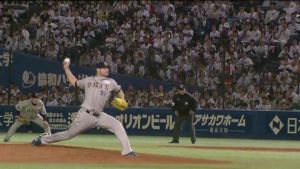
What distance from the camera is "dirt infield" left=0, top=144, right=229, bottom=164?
14.8 m

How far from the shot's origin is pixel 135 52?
2991cm

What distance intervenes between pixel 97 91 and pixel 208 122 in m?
13.5

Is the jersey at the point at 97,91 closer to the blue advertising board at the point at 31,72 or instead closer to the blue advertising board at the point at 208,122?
the blue advertising board at the point at 208,122

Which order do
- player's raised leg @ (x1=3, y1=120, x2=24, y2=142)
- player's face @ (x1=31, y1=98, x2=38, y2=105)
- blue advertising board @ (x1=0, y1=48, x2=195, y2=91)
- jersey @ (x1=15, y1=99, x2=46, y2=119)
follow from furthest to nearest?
1. blue advertising board @ (x1=0, y1=48, x2=195, y2=91)
2. player's face @ (x1=31, y1=98, x2=38, y2=105)
3. jersey @ (x1=15, y1=99, x2=46, y2=119)
4. player's raised leg @ (x1=3, y1=120, x2=24, y2=142)

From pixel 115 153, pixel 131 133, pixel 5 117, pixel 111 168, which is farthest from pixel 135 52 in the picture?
pixel 111 168

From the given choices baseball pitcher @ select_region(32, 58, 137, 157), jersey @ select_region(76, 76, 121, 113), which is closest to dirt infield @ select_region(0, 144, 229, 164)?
baseball pitcher @ select_region(32, 58, 137, 157)

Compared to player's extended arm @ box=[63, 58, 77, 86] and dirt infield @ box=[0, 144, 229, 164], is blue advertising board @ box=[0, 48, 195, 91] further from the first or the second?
dirt infield @ box=[0, 144, 229, 164]

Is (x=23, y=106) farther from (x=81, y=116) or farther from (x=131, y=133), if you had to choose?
(x=81, y=116)

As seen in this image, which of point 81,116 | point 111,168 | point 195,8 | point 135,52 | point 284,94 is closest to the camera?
point 111,168

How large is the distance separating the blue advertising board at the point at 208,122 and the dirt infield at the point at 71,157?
1295 cm

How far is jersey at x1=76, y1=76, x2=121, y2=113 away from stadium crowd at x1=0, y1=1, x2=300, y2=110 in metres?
12.9

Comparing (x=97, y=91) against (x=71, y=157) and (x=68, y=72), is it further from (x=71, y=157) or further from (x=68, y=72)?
(x=71, y=157)

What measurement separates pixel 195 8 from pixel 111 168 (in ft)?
66.3

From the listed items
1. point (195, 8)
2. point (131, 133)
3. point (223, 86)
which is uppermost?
point (195, 8)
